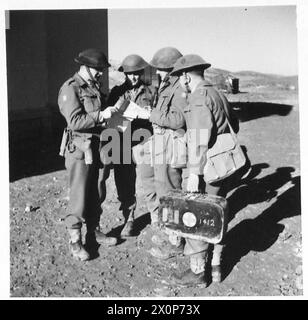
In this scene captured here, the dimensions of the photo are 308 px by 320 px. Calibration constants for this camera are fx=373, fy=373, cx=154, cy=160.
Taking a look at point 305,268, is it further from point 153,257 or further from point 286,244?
point 153,257

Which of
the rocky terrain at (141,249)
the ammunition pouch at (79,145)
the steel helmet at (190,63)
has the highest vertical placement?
the steel helmet at (190,63)

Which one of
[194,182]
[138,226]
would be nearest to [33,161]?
[138,226]

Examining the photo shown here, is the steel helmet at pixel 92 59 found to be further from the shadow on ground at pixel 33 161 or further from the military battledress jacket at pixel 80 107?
the shadow on ground at pixel 33 161

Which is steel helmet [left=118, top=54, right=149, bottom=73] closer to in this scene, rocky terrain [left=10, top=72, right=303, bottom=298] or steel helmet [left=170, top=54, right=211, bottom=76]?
steel helmet [left=170, top=54, right=211, bottom=76]

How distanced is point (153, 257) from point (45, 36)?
20.3 ft

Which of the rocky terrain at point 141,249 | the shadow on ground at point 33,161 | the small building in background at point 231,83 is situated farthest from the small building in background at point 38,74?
the small building in background at point 231,83

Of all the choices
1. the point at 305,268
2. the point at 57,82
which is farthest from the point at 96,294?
the point at 57,82

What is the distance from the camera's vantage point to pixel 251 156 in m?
8.30

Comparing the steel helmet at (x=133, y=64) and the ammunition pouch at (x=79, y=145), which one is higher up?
the steel helmet at (x=133, y=64)

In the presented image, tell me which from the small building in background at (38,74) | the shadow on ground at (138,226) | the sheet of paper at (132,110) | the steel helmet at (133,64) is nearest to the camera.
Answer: the sheet of paper at (132,110)

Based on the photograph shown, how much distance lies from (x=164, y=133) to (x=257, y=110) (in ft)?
36.1

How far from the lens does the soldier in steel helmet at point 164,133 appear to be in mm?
3926

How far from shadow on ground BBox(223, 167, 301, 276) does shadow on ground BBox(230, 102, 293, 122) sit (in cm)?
635

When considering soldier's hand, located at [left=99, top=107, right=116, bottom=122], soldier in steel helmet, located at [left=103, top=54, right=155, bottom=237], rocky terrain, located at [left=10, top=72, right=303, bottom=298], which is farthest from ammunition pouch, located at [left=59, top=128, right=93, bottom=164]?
rocky terrain, located at [left=10, top=72, right=303, bottom=298]
